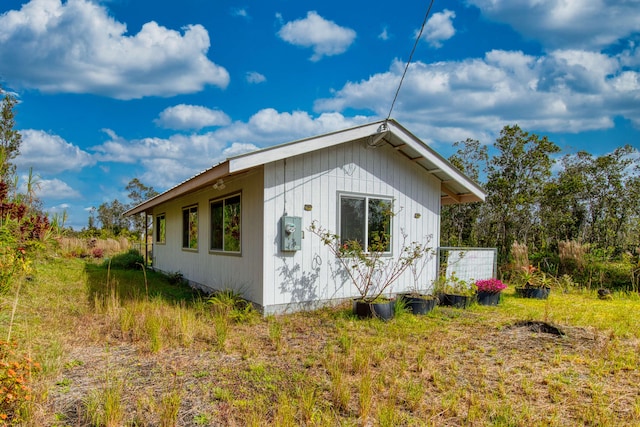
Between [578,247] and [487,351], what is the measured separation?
785 centimetres

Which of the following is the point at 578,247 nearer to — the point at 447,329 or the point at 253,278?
the point at 447,329

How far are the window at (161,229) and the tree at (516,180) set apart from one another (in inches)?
427

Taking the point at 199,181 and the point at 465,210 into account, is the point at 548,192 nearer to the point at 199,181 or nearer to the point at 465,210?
the point at 465,210

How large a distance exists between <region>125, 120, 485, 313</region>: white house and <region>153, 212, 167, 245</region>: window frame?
4.38m

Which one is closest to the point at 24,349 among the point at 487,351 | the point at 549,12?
the point at 487,351

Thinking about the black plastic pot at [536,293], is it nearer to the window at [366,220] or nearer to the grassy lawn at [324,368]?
the grassy lawn at [324,368]

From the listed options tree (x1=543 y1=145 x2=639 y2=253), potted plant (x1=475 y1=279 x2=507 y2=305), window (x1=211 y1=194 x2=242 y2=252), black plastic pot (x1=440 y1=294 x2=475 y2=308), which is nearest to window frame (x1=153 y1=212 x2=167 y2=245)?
window (x1=211 y1=194 x2=242 y2=252)

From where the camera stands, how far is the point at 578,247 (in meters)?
10.8

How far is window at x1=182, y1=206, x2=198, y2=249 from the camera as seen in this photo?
10.0m

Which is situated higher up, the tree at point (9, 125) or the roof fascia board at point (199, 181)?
the tree at point (9, 125)

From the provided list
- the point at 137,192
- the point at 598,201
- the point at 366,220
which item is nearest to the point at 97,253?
the point at 137,192

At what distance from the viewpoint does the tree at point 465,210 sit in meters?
13.8

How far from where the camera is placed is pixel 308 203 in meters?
6.96

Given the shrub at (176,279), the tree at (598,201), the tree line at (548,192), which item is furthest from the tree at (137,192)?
the tree at (598,201)
